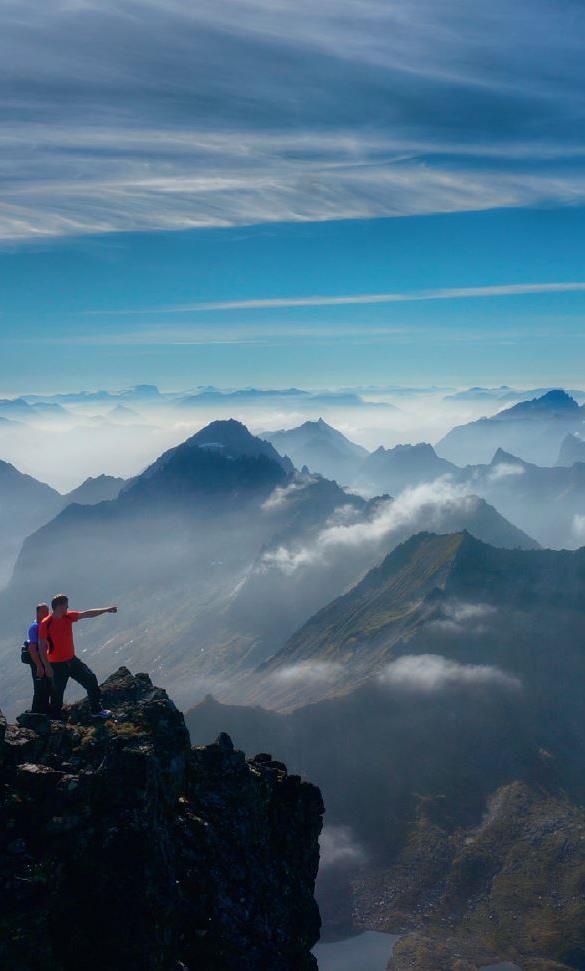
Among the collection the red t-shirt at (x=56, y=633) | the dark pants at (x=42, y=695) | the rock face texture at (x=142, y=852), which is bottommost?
the rock face texture at (x=142, y=852)

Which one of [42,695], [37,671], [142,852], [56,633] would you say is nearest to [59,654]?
[56,633]

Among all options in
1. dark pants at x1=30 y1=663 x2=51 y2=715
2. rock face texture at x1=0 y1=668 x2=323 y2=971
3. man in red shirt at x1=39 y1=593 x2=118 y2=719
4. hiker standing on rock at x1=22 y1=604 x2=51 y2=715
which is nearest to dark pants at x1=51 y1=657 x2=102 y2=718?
man in red shirt at x1=39 y1=593 x2=118 y2=719

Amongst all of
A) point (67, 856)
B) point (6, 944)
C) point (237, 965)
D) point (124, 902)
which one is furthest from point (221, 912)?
point (6, 944)

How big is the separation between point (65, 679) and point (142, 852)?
12.3 meters

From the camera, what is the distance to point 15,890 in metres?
27.6

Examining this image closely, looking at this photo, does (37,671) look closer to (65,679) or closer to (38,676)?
(38,676)

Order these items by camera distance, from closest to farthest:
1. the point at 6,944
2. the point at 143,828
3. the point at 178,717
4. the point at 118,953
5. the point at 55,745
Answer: the point at 6,944 < the point at 118,953 < the point at 143,828 < the point at 55,745 < the point at 178,717

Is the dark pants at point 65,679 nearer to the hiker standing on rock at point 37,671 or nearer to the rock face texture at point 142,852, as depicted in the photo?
the hiker standing on rock at point 37,671

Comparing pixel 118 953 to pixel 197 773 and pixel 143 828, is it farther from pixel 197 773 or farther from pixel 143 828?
pixel 197 773

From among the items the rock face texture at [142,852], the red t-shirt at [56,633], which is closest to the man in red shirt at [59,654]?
the red t-shirt at [56,633]

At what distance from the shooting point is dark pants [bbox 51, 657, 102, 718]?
130 feet

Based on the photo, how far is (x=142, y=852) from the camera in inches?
1211

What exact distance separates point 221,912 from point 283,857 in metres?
8.95

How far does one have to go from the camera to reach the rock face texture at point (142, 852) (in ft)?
92.7
